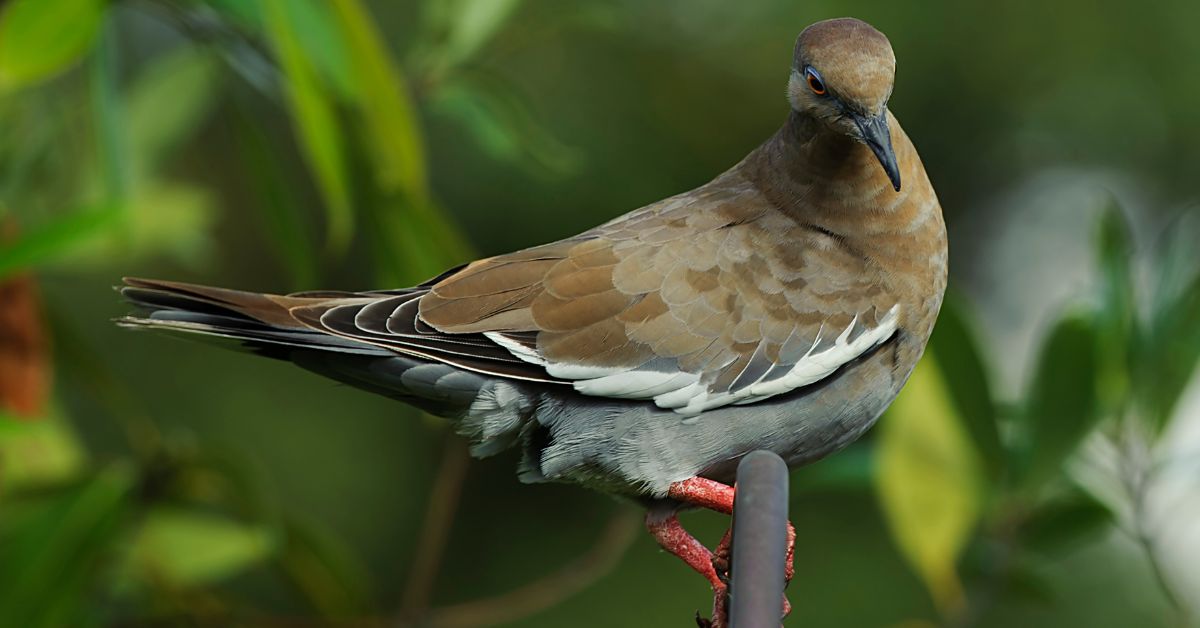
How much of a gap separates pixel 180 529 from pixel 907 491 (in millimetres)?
1381

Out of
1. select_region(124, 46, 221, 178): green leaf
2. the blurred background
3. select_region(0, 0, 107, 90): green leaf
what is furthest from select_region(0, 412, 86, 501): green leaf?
select_region(0, 0, 107, 90): green leaf

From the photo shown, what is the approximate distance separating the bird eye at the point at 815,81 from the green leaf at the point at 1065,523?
3.33 ft

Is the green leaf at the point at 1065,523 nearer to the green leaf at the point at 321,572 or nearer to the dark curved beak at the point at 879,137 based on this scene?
the dark curved beak at the point at 879,137

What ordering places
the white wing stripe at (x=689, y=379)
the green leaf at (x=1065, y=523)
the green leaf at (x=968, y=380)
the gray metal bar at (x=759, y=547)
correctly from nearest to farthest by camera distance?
the gray metal bar at (x=759, y=547) < the white wing stripe at (x=689, y=379) < the green leaf at (x=968, y=380) < the green leaf at (x=1065, y=523)

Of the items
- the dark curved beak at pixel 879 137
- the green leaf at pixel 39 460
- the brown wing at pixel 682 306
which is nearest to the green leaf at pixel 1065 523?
the brown wing at pixel 682 306

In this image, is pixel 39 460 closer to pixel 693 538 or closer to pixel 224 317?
pixel 224 317

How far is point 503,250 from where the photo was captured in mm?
4512

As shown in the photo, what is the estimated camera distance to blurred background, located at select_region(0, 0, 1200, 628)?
Result: 7.43 feet

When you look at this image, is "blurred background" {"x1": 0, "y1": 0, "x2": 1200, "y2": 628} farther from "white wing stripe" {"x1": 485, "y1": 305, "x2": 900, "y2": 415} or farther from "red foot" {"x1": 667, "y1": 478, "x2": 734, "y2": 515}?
"red foot" {"x1": 667, "y1": 478, "x2": 734, "y2": 515}

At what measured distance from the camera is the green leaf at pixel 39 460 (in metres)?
2.54

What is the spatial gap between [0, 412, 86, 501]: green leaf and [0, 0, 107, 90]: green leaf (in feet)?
2.48

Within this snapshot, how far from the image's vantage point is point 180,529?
2652 millimetres

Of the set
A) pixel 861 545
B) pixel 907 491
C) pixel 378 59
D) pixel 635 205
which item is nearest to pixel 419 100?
pixel 378 59

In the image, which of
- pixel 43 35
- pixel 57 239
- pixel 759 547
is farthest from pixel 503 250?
pixel 759 547
